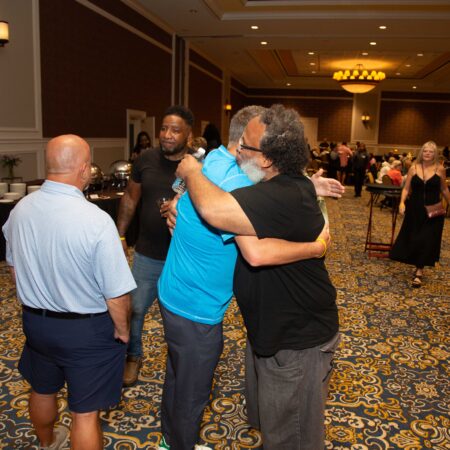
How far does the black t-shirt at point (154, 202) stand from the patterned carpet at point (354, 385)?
36.0 inches

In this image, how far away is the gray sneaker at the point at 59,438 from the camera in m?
2.27

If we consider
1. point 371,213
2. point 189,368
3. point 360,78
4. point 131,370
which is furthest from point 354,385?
point 360,78

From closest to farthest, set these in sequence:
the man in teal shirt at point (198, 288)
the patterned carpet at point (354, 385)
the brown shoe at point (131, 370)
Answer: the man in teal shirt at point (198, 288) < the patterned carpet at point (354, 385) < the brown shoe at point (131, 370)

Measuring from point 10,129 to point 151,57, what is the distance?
469 cm

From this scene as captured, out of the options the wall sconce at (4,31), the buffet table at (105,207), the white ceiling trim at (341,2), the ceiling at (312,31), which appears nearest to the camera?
the buffet table at (105,207)

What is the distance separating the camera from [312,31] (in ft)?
34.6

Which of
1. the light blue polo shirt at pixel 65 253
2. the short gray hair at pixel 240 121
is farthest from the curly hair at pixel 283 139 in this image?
the light blue polo shirt at pixel 65 253

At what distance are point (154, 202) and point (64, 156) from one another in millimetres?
937

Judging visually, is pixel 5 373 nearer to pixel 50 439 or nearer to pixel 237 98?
pixel 50 439

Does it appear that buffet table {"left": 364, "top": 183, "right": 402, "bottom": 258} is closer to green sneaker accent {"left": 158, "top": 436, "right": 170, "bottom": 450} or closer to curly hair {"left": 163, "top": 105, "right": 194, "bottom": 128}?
curly hair {"left": 163, "top": 105, "right": 194, "bottom": 128}

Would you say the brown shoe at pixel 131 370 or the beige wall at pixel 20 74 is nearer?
the brown shoe at pixel 131 370

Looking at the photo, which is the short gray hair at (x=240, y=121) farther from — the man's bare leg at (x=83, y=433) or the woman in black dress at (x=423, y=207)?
the woman in black dress at (x=423, y=207)

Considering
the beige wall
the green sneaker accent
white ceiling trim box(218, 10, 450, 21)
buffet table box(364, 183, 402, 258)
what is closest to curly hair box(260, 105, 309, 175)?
the green sneaker accent

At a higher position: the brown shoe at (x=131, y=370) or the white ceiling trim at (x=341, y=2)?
the white ceiling trim at (x=341, y=2)
